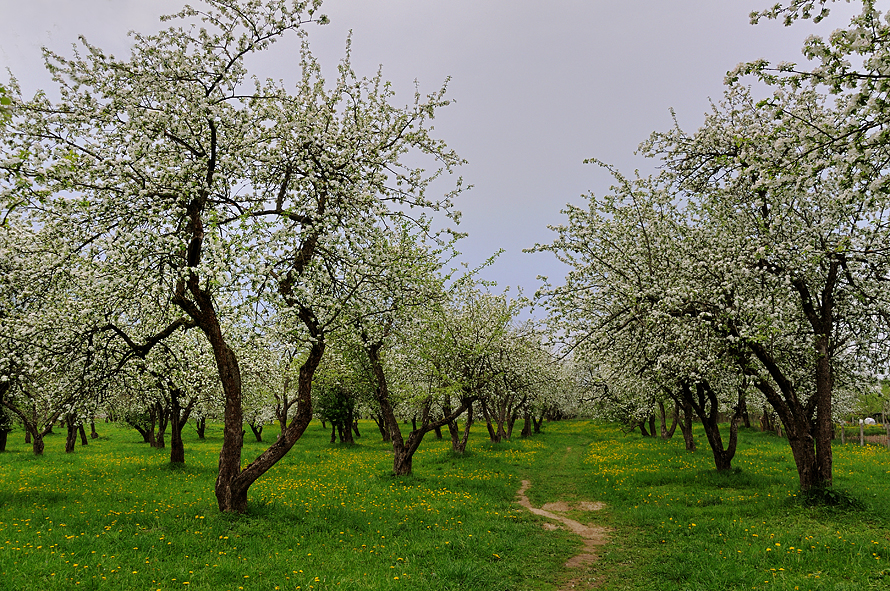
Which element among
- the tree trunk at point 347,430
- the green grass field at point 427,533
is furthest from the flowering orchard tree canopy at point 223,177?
the tree trunk at point 347,430

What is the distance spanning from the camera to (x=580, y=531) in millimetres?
14055

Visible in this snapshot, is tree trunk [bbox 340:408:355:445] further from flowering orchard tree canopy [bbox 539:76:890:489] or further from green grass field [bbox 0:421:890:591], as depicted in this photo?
flowering orchard tree canopy [bbox 539:76:890:489]

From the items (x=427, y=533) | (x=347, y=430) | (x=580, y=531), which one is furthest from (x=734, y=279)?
(x=347, y=430)

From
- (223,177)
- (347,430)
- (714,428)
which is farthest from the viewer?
(347,430)

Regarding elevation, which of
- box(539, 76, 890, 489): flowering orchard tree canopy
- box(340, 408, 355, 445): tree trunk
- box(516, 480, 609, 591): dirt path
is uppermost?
box(539, 76, 890, 489): flowering orchard tree canopy

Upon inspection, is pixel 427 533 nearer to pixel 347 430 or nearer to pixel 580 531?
pixel 580 531

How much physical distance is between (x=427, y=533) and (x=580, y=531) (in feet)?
15.2

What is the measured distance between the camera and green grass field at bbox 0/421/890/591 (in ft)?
29.9

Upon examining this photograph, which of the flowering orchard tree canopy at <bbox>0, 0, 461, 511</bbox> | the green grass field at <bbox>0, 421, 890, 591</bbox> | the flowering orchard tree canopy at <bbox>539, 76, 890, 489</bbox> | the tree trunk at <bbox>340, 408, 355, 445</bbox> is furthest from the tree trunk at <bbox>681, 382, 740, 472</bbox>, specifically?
the tree trunk at <bbox>340, 408, 355, 445</bbox>

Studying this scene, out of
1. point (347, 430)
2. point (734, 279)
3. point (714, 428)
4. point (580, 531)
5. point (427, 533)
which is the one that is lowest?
point (347, 430)

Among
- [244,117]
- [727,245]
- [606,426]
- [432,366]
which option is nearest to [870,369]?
[727,245]

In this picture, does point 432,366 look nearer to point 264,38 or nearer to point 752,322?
point 752,322

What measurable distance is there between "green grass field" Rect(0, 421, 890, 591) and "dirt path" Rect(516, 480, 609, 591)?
0.86 ft

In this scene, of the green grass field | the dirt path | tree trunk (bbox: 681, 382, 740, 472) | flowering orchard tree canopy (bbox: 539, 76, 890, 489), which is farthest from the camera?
tree trunk (bbox: 681, 382, 740, 472)
